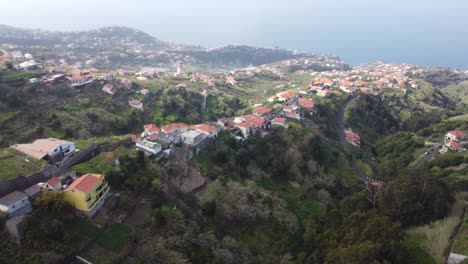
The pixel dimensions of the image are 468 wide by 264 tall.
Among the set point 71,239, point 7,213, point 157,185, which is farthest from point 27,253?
point 157,185

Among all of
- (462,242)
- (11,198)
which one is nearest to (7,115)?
(11,198)

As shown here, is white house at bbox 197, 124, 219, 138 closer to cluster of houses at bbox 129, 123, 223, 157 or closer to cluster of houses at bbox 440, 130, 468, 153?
cluster of houses at bbox 129, 123, 223, 157

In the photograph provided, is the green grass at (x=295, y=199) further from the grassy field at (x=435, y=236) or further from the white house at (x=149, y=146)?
the white house at (x=149, y=146)

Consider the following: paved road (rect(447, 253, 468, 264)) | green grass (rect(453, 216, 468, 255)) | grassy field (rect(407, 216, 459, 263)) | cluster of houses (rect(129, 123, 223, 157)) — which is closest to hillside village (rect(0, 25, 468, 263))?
cluster of houses (rect(129, 123, 223, 157))

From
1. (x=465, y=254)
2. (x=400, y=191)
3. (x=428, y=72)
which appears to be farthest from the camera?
(x=428, y=72)

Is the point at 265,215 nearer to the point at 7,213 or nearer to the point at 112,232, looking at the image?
the point at 112,232
